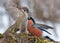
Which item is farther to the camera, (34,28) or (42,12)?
(42,12)

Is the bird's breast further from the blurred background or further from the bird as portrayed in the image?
the blurred background

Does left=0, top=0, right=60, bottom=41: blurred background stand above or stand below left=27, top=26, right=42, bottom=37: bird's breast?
above

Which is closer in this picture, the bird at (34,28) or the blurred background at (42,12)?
the bird at (34,28)

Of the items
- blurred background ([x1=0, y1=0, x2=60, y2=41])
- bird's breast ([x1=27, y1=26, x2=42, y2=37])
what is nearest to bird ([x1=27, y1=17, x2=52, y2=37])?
bird's breast ([x1=27, y1=26, x2=42, y2=37])

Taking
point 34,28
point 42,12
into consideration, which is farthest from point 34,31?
point 42,12

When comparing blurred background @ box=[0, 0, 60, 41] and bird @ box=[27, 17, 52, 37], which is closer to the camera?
bird @ box=[27, 17, 52, 37]

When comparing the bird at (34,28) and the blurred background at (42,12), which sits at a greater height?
the blurred background at (42,12)

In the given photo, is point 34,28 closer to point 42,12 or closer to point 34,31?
point 34,31

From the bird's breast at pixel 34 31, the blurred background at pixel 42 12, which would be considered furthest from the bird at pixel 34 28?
the blurred background at pixel 42 12

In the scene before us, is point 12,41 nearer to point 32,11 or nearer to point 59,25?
point 32,11

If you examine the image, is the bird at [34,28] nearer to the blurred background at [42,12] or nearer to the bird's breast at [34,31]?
the bird's breast at [34,31]

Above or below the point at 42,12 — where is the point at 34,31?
below

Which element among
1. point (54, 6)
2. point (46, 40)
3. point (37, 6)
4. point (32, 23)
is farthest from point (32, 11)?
point (46, 40)

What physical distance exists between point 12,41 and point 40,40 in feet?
0.59
